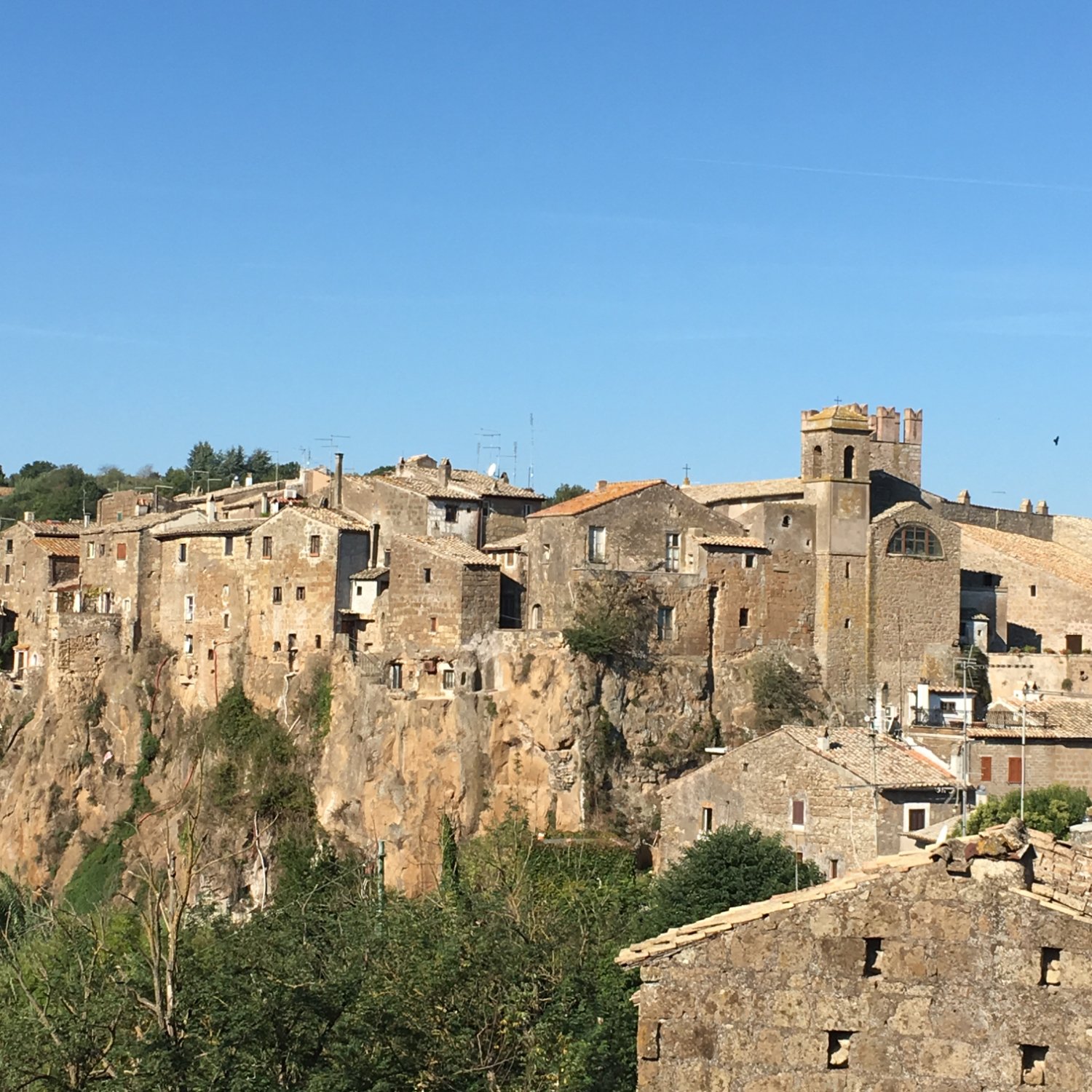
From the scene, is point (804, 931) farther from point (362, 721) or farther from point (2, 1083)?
point (362, 721)

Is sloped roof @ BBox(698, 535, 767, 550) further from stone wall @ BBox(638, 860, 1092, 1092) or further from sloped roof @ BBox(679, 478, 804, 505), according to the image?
stone wall @ BBox(638, 860, 1092, 1092)

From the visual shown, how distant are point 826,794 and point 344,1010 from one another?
22123 millimetres

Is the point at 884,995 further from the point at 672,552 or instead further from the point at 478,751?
the point at 672,552

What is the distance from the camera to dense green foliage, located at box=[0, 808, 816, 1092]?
23344 millimetres

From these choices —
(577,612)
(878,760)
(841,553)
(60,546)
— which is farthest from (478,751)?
(60,546)

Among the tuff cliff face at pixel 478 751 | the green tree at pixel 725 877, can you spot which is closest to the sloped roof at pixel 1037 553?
the tuff cliff face at pixel 478 751

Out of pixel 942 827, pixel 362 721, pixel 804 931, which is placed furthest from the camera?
pixel 362 721

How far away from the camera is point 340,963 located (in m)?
28.9

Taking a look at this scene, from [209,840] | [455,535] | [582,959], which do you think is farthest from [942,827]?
[209,840]

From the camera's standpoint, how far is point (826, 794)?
45.1 m

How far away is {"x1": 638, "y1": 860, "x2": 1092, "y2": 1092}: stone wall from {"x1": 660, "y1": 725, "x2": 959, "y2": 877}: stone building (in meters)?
29.4

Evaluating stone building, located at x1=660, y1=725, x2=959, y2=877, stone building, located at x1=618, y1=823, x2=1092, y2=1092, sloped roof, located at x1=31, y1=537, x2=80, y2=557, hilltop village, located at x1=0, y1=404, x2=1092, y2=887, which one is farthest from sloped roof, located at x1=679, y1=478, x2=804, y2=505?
stone building, located at x1=618, y1=823, x2=1092, y2=1092

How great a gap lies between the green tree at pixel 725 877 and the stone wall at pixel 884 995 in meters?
27.0

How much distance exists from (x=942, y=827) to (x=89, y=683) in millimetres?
39111
